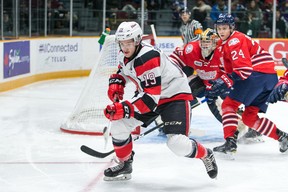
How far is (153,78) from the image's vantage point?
11.5ft

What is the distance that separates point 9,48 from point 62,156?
416 centimetres

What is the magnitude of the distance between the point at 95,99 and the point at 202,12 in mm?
6056

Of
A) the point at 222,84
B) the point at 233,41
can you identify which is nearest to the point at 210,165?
the point at 222,84

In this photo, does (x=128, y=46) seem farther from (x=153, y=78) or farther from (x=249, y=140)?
(x=249, y=140)

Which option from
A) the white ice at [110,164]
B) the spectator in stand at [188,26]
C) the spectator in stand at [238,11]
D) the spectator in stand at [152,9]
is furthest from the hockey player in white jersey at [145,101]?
the spectator in stand at [152,9]

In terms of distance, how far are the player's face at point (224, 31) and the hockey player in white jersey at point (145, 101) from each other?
3.06 feet

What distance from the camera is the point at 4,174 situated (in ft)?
13.4

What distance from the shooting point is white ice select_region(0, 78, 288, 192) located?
382 cm

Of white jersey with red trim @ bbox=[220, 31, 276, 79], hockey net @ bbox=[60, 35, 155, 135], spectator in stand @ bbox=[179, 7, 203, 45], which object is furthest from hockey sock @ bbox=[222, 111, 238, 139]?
spectator in stand @ bbox=[179, 7, 203, 45]

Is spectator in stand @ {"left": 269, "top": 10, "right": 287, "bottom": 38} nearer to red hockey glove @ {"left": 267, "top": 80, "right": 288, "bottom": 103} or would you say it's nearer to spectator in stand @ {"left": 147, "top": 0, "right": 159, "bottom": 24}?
spectator in stand @ {"left": 147, "top": 0, "right": 159, "bottom": 24}

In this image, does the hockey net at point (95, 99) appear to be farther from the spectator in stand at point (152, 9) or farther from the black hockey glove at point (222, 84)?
the spectator in stand at point (152, 9)

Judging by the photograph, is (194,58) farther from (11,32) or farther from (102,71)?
(11,32)

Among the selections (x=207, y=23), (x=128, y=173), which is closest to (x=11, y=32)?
(x=207, y=23)

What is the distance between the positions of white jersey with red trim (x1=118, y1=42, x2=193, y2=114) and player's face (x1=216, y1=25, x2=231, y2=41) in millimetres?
935
